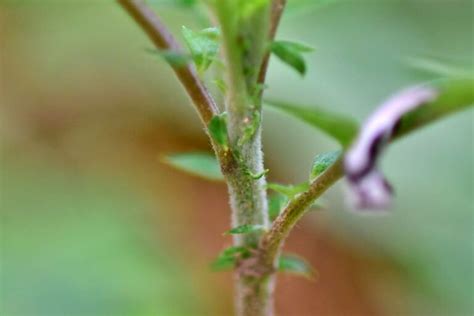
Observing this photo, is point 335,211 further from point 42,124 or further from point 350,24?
point 42,124

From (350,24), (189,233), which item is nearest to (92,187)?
(189,233)

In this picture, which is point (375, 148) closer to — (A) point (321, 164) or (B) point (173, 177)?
(A) point (321, 164)

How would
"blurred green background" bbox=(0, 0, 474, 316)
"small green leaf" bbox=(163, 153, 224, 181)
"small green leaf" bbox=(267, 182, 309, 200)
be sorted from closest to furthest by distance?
"small green leaf" bbox=(267, 182, 309, 200), "small green leaf" bbox=(163, 153, 224, 181), "blurred green background" bbox=(0, 0, 474, 316)

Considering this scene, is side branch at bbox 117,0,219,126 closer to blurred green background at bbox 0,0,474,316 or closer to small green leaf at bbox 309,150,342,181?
small green leaf at bbox 309,150,342,181

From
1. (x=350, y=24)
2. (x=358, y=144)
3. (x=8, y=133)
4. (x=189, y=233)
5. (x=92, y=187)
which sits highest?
(x=350, y=24)

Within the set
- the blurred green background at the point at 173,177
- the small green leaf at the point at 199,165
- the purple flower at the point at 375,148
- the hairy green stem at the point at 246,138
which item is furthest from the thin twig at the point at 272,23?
the blurred green background at the point at 173,177

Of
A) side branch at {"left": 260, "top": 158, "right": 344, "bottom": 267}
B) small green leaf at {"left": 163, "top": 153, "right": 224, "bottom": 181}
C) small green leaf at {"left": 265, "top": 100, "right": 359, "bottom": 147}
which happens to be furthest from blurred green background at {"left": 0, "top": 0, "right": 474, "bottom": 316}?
small green leaf at {"left": 265, "top": 100, "right": 359, "bottom": 147}
